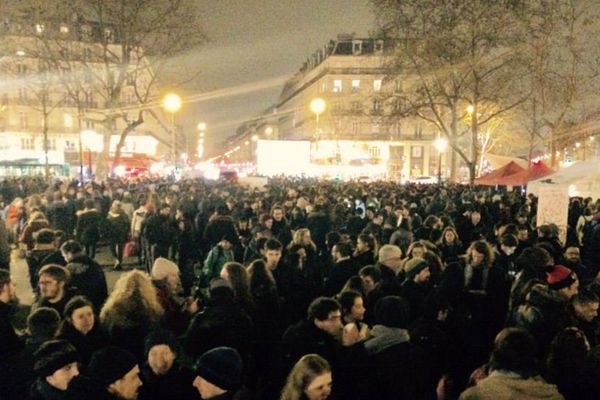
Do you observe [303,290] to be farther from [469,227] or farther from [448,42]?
[448,42]

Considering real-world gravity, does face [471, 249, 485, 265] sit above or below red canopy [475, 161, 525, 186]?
below

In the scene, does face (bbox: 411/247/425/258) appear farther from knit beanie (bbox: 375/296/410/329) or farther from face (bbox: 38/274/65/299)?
face (bbox: 38/274/65/299)

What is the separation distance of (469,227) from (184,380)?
9.33m

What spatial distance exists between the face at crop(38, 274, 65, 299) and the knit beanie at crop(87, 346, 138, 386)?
6.80 feet

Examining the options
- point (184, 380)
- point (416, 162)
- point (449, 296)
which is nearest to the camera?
point (184, 380)

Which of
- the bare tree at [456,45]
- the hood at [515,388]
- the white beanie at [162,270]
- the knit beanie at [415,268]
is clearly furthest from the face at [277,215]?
the bare tree at [456,45]

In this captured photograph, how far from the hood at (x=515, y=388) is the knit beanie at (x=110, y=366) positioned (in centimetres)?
200

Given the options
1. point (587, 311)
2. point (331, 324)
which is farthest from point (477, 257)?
point (331, 324)

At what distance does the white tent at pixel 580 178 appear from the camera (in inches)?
685

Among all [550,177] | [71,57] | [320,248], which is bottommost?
[320,248]

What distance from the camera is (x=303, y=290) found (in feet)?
20.6

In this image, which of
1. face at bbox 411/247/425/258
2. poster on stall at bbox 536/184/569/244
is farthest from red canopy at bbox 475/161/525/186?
face at bbox 411/247/425/258

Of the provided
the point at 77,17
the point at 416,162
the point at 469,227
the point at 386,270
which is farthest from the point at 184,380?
the point at 416,162

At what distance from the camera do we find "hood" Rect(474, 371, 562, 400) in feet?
10.8
